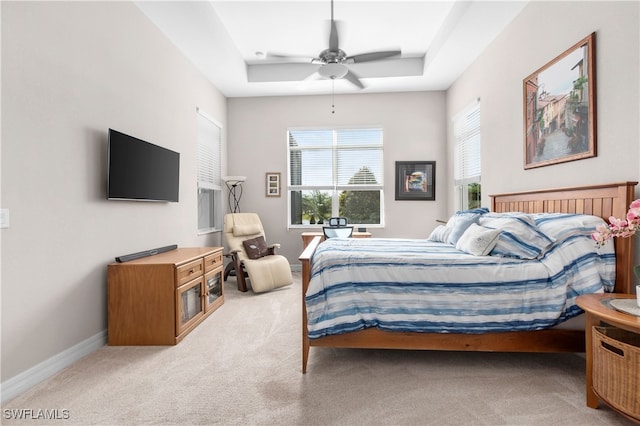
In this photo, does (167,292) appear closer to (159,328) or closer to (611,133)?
(159,328)

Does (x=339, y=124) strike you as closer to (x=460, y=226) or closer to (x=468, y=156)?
(x=468, y=156)

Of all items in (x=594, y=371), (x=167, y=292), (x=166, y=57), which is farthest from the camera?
(x=166, y=57)

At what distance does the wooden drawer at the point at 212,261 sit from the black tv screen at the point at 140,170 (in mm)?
767

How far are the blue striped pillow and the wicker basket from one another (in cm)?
57

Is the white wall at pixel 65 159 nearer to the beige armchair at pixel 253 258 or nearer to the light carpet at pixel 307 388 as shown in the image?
the light carpet at pixel 307 388

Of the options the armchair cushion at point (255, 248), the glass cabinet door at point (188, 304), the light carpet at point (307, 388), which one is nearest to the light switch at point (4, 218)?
the light carpet at point (307, 388)

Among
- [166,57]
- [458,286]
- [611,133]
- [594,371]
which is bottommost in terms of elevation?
[594,371]

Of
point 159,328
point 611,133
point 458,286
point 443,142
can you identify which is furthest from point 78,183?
point 443,142

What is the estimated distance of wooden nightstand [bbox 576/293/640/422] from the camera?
1506mm

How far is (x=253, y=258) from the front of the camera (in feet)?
14.7

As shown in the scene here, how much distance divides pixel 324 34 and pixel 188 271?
3111 millimetres

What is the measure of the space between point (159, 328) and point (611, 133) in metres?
3.50

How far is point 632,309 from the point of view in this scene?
1585 mm

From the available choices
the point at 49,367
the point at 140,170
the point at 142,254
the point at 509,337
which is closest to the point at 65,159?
the point at 140,170
